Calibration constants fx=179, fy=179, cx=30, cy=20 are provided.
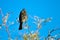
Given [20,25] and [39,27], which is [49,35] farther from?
[20,25]

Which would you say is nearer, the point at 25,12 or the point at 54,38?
the point at 54,38

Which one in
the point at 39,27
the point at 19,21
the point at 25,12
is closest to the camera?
the point at 39,27

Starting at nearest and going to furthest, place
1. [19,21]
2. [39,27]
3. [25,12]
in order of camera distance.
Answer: [39,27]
[19,21]
[25,12]

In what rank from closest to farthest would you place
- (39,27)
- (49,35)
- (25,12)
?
(49,35) → (39,27) → (25,12)

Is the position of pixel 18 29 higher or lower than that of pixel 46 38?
higher

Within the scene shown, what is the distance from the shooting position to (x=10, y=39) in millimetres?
2014

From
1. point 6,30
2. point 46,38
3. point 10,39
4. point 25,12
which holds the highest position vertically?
point 25,12

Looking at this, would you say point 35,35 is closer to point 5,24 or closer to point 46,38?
point 46,38

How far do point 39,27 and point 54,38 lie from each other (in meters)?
0.21

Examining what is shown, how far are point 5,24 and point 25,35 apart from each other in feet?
1.09

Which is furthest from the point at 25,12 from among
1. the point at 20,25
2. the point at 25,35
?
the point at 25,35

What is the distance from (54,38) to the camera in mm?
1887

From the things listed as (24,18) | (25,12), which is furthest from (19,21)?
(25,12)

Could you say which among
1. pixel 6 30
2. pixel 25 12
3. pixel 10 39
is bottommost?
pixel 10 39
